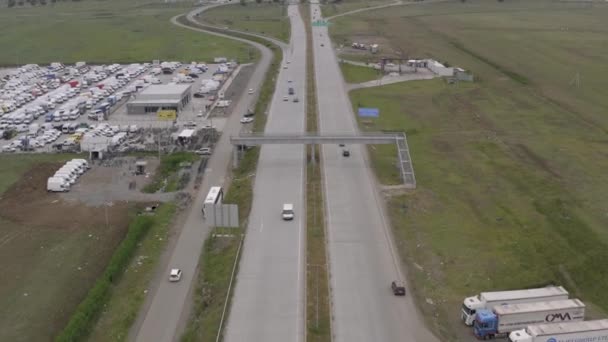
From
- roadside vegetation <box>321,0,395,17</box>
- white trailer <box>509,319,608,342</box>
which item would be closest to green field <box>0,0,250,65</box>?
roadside vegetation <box>321,0,395,17</box>

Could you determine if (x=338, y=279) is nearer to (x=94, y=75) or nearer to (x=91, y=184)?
(x=91, y=184)

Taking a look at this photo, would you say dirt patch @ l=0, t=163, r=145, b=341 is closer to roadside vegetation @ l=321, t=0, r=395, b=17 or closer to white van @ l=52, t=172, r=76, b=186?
white van @ l=52, t=172, r=76, b=186

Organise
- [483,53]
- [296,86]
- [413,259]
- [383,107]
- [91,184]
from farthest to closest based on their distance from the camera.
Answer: [483,53]
[296,86]
[383,107]
[91,184]
[413,259]

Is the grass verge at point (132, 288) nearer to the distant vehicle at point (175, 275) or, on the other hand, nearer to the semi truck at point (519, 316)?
the distant vehicle at point (175, 275)

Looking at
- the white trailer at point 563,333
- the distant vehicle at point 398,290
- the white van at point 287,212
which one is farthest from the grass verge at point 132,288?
the white trailer at point 563,333

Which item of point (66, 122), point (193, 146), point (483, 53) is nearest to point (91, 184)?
point (193, 146)

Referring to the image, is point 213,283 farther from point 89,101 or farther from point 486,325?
point 89,101
